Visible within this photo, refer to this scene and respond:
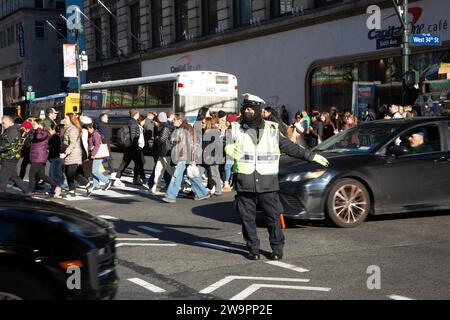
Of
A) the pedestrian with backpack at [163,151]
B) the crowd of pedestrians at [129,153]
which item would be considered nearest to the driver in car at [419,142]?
the crowd of pedestrians at [129,153]

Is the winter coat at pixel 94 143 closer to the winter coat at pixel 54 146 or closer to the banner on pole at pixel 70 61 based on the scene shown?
the winter coat at pixel 54 146

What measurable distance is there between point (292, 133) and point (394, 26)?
33.6ft

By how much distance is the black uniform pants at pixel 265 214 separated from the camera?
7320mm

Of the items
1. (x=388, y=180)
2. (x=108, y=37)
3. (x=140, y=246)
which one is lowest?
(x=140, y=246)

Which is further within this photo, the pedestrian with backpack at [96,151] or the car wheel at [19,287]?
the pedestrian with backpack at [96,151]

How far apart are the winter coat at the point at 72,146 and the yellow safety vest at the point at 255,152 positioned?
23.2ft

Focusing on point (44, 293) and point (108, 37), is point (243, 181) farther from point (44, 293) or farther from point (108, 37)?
point (108, 37)

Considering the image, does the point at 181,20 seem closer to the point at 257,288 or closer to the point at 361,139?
the point at 361,139

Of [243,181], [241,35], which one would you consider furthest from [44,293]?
[241,35]

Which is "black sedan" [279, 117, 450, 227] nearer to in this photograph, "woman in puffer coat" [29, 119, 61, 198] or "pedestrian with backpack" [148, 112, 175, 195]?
"pedestrian with backpack" [148, 112, 175, 195]

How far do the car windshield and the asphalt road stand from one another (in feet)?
3.77

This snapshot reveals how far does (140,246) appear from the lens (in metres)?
8.41

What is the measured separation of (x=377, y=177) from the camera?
30.7ft
